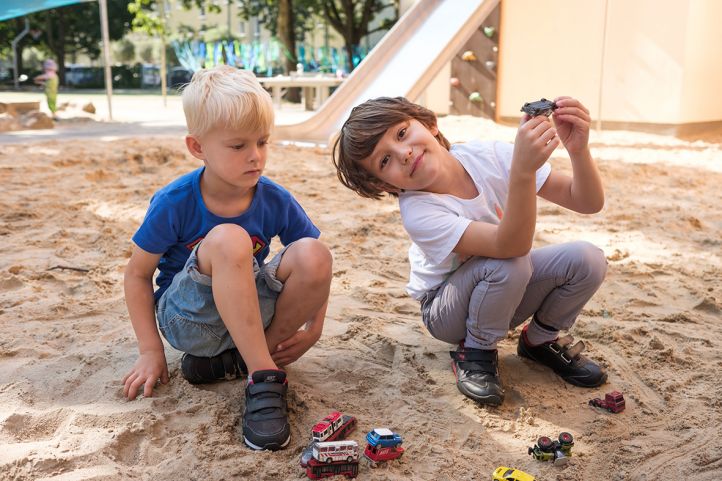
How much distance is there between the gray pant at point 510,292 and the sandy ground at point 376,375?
6.0 inches

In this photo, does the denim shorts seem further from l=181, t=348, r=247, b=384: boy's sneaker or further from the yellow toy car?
the yellow toy car

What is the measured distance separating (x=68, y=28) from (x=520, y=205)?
33.2 meters

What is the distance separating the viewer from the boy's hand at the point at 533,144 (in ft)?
4.99

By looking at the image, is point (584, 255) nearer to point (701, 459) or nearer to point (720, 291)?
point (701, 459)

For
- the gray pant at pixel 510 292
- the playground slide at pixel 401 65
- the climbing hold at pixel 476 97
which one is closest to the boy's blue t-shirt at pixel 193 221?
the gray pant at pixel 510 292

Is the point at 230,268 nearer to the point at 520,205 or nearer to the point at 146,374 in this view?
the point at 146,374

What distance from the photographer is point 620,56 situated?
7.32 m

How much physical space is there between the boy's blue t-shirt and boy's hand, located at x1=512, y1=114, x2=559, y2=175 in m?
0.61

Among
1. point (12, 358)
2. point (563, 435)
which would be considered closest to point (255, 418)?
point (563, 435)

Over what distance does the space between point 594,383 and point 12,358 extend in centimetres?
159

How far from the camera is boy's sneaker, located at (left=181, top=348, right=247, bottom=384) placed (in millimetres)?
1747

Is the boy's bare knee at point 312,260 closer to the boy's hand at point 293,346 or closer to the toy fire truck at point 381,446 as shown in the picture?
the boy's hand at point 293,346

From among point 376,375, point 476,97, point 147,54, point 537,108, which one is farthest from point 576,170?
point 147,54

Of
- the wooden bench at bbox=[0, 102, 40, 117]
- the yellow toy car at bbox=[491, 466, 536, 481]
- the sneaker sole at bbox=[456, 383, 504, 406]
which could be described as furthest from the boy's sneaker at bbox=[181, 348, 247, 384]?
the wooden bench at bbox=[0, 102, 40, 117]
